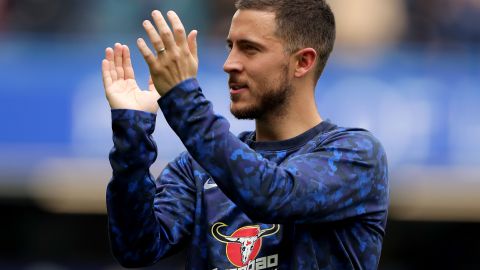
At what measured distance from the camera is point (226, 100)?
8.91 metres

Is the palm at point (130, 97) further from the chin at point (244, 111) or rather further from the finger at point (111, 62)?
the chin at point (244, 111)

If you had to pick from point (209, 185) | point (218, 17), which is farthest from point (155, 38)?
point (218, 17)

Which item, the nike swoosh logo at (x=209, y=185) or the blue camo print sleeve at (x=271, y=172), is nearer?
the blue camo print sleeve at (x=271, y=172)

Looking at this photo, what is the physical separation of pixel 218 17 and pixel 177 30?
6286 mm

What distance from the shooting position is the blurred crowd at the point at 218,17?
9.49m

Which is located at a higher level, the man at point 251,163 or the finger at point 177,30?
the finger at point 177,30

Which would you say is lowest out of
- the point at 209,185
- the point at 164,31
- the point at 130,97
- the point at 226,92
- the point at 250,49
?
the point at 226,92

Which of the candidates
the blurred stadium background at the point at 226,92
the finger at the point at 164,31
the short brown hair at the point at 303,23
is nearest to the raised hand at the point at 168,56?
the finger at the point at 164,31

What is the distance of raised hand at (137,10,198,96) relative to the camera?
3.44 m

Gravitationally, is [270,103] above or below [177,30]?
below

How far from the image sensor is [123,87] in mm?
3773

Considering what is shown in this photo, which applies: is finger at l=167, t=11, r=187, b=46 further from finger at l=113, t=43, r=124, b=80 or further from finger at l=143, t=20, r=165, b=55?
finger at l=113, t=43, r=124, b=80

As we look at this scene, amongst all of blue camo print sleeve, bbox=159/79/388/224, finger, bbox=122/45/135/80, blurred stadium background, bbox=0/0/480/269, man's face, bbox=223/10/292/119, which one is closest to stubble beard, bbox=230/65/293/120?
man's face, bbox=223/10/292/119

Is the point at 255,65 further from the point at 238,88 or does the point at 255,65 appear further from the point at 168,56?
the point at 168,56
